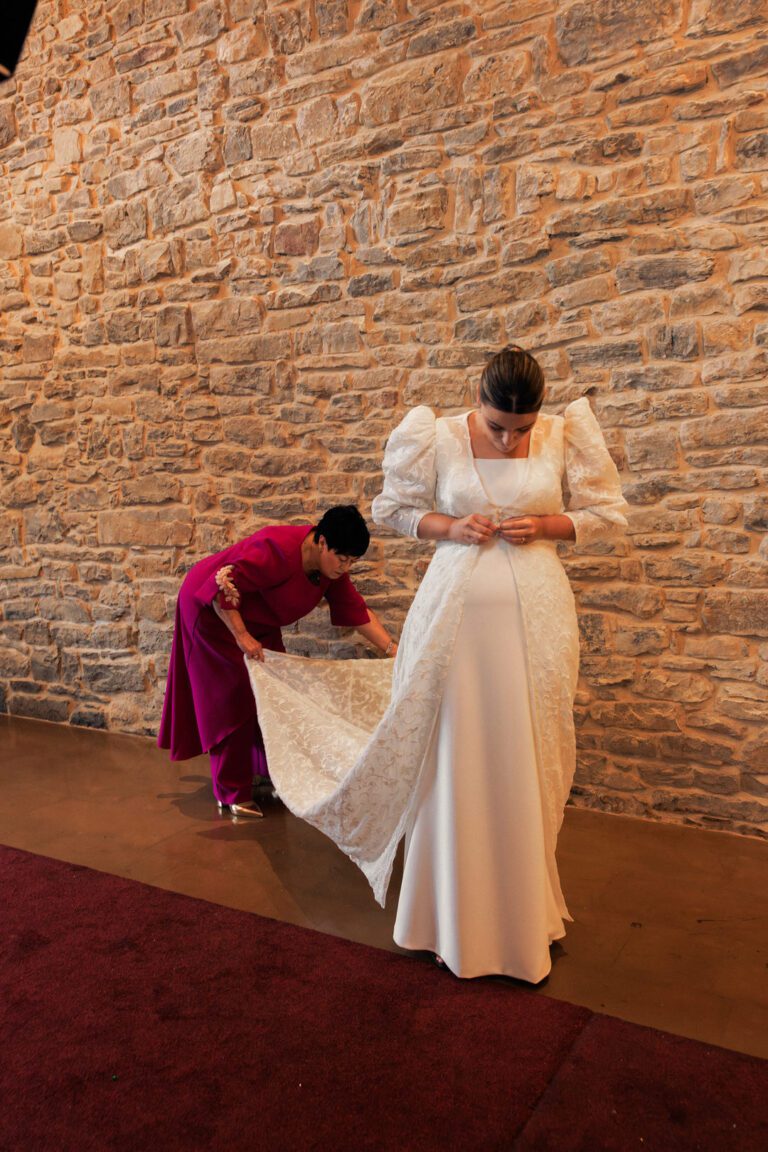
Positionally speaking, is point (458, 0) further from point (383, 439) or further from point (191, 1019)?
point (191, 1019)

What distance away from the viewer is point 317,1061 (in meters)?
2.03

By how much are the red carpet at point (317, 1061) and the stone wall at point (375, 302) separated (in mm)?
1529

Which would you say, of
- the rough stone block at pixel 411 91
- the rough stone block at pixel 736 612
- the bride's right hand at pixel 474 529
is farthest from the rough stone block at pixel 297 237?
the rough stone block at pixel 736 612

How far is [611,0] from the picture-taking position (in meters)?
3.29

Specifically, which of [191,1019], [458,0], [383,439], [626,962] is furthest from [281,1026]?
[458,0]

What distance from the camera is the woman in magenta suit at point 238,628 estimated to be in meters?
3.48

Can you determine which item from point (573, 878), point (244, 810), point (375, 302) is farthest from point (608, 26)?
point (244, 810)

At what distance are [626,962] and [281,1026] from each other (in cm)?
94

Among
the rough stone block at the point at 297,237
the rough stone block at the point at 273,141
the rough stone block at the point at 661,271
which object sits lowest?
the rough stone block at the point at 661,271

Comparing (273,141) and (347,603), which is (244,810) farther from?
(273,141)

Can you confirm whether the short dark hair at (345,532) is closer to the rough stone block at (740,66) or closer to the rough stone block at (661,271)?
the rough stone block at (661,271)

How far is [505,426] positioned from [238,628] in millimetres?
1537

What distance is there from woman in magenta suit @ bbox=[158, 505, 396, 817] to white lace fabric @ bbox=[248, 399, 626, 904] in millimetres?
926

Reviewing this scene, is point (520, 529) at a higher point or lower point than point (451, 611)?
higher
